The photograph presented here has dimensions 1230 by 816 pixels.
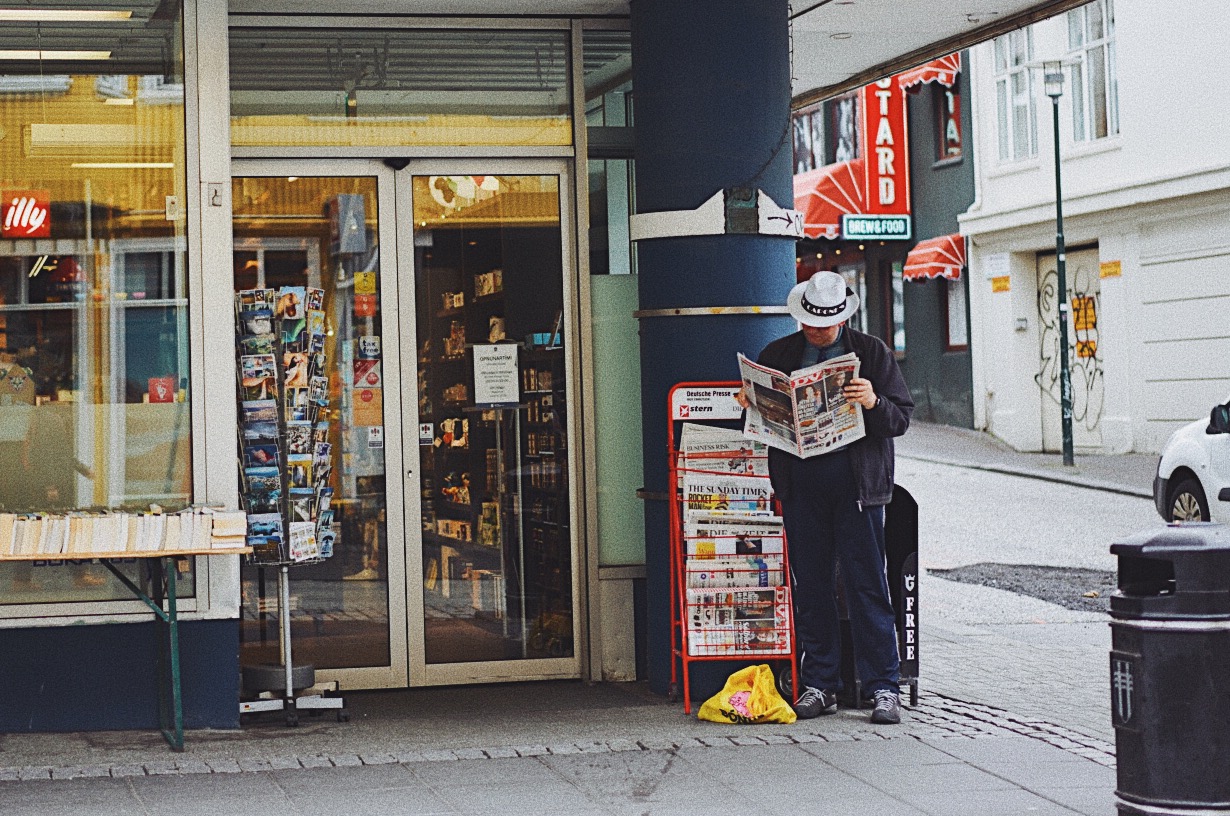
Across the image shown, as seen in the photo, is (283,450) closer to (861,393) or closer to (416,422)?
(416,422)

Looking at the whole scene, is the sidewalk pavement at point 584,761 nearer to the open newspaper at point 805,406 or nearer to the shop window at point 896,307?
the open newspaper at point 805,406

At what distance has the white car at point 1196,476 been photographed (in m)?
13.8

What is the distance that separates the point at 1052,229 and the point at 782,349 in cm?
1912

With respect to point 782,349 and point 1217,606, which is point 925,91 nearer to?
point 782,349

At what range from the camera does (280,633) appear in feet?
27.8

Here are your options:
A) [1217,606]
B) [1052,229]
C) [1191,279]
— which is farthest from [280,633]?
[1052,229]

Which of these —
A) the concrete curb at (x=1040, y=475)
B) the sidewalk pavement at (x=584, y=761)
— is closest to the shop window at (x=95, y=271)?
the sidewalk pavement at (x=584, y=761)

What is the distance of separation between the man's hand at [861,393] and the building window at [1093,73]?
1838 cm

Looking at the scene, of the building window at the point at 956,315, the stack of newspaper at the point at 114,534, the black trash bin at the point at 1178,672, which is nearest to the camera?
the black trash bin at the point at 1178,672

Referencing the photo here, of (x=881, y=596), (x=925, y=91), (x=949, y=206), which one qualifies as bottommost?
(x=881, y=596)

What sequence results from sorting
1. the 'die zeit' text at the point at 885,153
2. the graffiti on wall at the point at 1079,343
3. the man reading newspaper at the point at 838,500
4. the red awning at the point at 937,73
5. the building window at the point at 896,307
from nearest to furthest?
1. the man reading newspaper at the point at 838,500
2. the graffiti on wall at the point at 1079,343
3. the red awning at the point at 937,73
4. the 'die zeit' text at the point at 885,153
5. the building window at the point at 896,307

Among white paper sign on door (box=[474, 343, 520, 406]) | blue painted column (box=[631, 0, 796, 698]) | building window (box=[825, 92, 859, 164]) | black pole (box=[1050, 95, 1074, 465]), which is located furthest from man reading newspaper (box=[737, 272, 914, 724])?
building window (box=[825, 92, 859, 164])

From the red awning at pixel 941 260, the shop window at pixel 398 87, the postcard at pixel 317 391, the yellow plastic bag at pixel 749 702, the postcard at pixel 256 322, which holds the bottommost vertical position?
the yellow plastic bag at pixel 749 702

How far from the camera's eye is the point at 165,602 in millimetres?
7594
